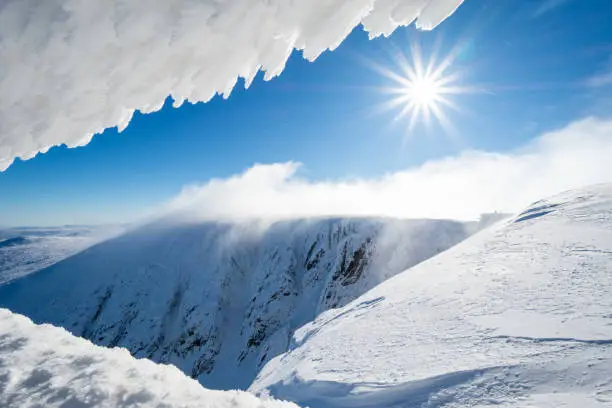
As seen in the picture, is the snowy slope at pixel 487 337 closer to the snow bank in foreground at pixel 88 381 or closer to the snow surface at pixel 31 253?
the snow bank in foreground at pixel 88 381

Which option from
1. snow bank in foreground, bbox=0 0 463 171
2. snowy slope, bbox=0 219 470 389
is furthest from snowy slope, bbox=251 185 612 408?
snowy slope, bbox=0 219 470 389

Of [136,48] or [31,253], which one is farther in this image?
[31,253]

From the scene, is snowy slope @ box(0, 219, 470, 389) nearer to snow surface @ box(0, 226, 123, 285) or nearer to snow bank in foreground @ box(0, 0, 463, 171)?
snow surface @ box(0, 226, 123, 285)

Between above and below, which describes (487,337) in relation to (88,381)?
below

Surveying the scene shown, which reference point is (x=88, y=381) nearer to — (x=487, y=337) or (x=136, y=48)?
(x=136, y=48)

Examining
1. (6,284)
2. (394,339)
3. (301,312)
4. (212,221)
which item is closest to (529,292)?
(394,339)

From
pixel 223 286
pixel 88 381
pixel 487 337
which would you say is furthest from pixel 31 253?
pixel 88 381
